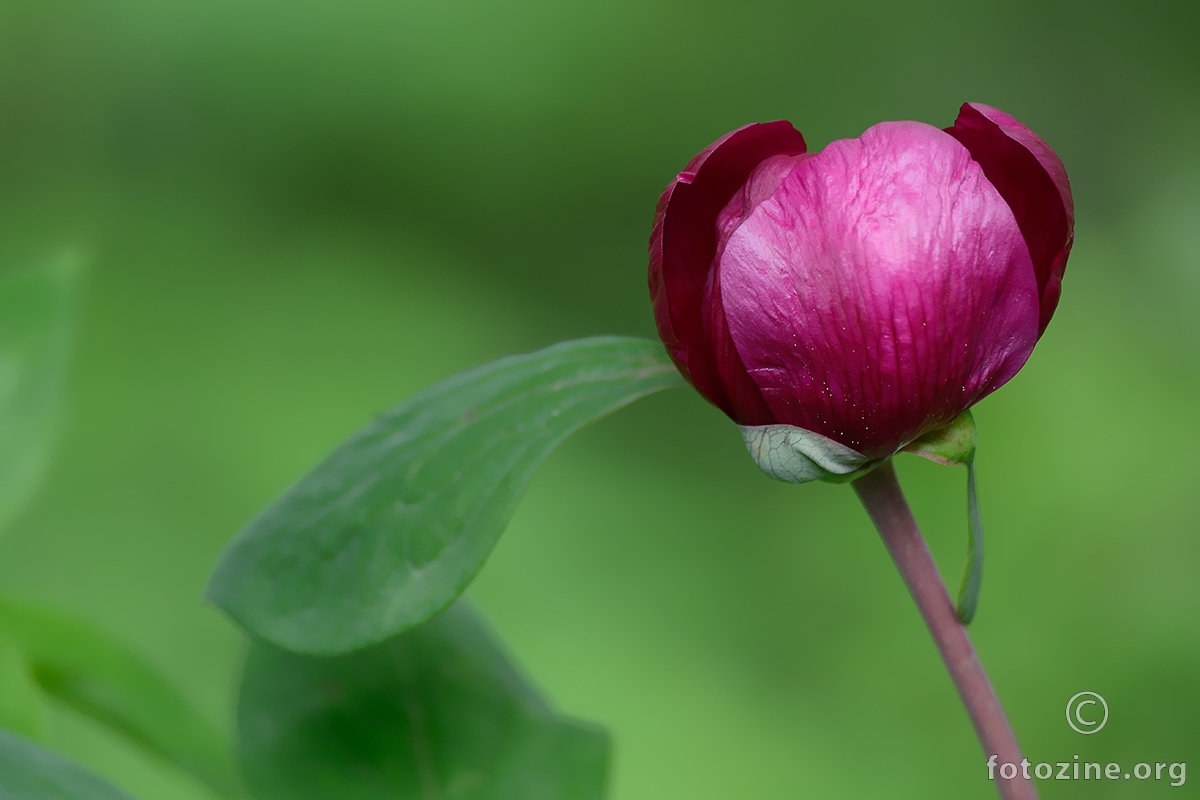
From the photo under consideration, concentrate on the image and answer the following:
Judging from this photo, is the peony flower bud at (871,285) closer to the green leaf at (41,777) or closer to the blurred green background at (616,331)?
the green leaf at (41,777)

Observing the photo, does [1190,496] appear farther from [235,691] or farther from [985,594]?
[235,691]

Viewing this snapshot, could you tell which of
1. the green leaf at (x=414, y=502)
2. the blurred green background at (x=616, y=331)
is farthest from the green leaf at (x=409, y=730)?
the blurred green background at (x=616, y=331)

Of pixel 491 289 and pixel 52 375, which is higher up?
pixel 52 375

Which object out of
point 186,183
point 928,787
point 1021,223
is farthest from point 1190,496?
point 186,183

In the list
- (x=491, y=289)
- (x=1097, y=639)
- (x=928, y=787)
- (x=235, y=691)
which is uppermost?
(x=235, y=691)

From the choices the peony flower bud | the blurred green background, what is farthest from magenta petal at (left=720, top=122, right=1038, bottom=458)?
the blurred green background

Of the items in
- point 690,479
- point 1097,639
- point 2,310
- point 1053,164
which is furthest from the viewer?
point 690,479

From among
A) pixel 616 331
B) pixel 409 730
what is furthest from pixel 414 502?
pixel 616 331
